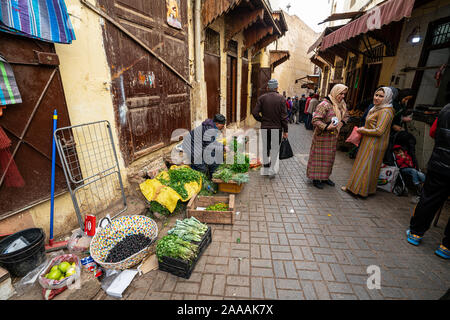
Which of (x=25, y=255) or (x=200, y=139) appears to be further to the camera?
(x=200, y=139)

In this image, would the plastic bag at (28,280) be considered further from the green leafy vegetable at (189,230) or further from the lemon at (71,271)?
the green leafy vegetable at (189,230)

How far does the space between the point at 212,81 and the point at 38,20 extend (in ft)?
17.2

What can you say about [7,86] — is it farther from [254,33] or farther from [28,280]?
[254,33]

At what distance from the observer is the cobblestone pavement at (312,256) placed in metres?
2.39

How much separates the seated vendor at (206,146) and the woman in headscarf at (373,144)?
278 centimetres

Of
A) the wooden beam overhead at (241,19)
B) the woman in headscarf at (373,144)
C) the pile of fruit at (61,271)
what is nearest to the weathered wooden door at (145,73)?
the pile of fruit at (61,271)

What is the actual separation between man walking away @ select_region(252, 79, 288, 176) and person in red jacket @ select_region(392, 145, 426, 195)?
238 centimetres

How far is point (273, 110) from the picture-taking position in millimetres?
5004

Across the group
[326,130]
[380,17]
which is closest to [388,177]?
[326,130]

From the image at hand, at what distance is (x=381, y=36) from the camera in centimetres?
624

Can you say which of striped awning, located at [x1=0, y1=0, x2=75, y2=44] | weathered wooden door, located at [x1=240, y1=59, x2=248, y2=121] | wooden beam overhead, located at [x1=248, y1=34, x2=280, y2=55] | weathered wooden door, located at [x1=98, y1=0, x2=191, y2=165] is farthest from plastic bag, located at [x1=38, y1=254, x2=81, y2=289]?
wooden beam overhead, located at [x1=248, y1=34, x2=280, y2=55]

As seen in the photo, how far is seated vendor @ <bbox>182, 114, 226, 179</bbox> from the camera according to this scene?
4.46 meters
